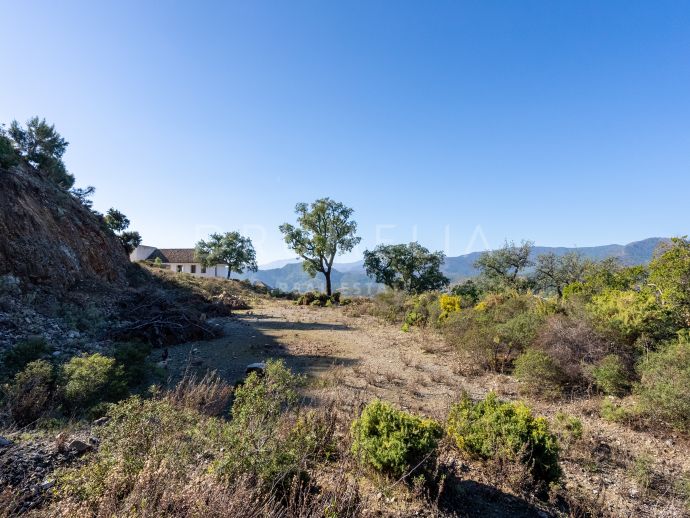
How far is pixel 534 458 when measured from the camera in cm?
361

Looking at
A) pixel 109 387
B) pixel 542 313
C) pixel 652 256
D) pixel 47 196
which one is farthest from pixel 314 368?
pixel 47 196

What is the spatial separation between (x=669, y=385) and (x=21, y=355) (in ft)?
37.2

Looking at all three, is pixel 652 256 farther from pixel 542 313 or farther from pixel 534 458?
pixel 534 458

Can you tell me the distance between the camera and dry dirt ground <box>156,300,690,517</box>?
12.6 feet

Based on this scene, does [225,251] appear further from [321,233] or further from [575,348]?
[575,348]

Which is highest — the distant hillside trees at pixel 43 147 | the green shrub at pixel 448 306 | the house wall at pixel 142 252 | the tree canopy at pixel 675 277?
the distant hillside trees at pixel 43 147

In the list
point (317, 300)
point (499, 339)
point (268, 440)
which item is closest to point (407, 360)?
point (499, 339)

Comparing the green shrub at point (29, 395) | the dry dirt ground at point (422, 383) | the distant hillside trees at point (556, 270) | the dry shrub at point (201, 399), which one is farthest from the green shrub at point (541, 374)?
the distant hillside trees at point (556, 270)

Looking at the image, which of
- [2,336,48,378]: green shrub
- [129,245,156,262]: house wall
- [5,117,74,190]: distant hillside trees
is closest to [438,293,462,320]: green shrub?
[2,336,48,378]: green shrub

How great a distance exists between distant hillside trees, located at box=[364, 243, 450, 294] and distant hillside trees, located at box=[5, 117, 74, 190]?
2270 centimetres

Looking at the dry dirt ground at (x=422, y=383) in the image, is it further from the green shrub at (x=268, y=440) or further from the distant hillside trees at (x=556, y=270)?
the distant hillside trees at (x=556, y=270)

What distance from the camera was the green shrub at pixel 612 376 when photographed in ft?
20.2

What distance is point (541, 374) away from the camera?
6.73m

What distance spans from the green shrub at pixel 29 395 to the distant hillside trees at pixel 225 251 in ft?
114
